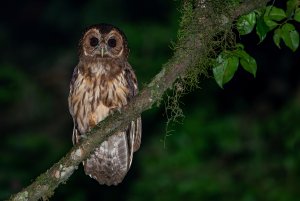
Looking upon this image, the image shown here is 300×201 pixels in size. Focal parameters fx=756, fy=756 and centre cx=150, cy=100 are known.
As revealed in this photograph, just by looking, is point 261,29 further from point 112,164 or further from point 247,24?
point 112,164

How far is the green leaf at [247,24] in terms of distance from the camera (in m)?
4.71

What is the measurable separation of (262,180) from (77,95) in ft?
15.0

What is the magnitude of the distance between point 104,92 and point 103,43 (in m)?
0.48

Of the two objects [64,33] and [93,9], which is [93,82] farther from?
[64,33]

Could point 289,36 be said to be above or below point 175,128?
above

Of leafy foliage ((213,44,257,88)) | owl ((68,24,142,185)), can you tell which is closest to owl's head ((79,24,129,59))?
owl ((68,24,142,185))

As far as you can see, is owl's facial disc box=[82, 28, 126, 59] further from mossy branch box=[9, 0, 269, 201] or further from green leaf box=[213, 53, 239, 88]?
green leaf box=[213, 53, 239, 88]

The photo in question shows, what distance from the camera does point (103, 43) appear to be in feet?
20.4

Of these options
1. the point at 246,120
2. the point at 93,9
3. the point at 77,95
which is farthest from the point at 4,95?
the point at 77,95

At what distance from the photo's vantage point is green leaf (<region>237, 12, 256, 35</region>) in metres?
4.71

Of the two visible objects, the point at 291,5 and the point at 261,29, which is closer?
the point at 291,5

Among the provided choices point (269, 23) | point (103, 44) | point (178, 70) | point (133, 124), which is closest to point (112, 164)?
point (133, 124)

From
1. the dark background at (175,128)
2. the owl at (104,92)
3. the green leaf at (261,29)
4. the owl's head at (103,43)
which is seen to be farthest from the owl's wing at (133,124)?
the dark background at (175,128)

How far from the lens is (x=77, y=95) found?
6133 millimetres
